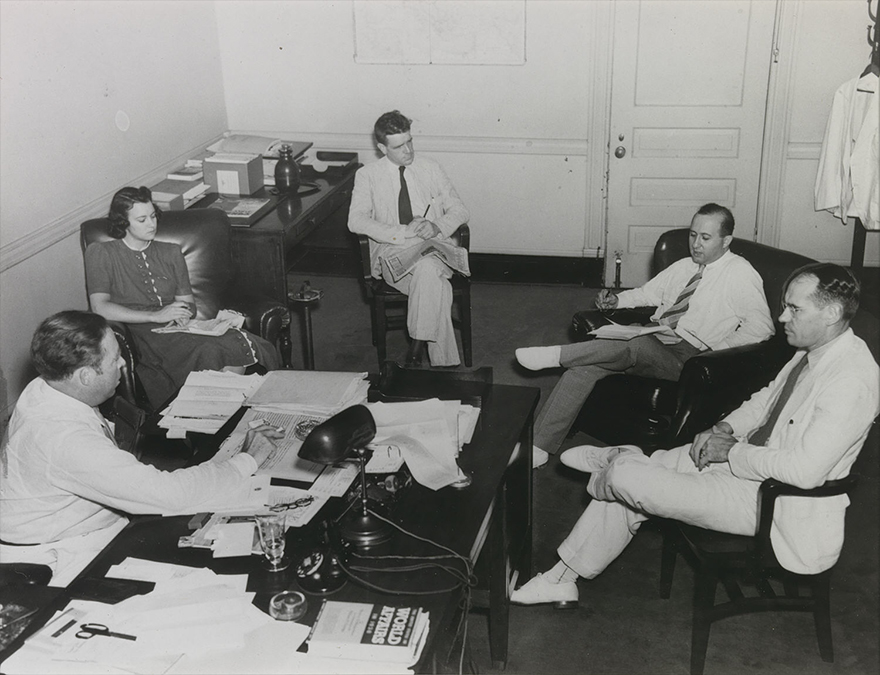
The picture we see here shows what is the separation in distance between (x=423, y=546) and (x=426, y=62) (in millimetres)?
4128

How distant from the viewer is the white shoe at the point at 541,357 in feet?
12.2

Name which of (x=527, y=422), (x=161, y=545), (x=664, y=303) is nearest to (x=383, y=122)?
(x=664, y=303)

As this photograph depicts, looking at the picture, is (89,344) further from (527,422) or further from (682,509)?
(682,509)

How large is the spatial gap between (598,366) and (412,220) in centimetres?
154

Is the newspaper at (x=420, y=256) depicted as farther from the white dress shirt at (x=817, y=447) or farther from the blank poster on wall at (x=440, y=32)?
the white dress shirt at (x=817, y=447)

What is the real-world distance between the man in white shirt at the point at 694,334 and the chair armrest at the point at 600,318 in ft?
0.61

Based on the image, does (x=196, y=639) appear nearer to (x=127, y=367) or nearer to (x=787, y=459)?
(x=787, y=459)

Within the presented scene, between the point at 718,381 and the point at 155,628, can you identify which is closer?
the point at 155,628

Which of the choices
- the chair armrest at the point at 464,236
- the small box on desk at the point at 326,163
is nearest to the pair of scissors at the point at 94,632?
the chair armrest at the point at 464,236

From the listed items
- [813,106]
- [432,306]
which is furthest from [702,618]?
[813,106]

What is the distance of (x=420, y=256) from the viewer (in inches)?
176

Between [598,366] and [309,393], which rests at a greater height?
[309,393]

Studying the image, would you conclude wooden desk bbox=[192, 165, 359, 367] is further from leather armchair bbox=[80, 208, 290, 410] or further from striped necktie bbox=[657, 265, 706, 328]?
striped necktie bbox=[657, 265, 706, 328]

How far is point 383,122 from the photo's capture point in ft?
15.0
